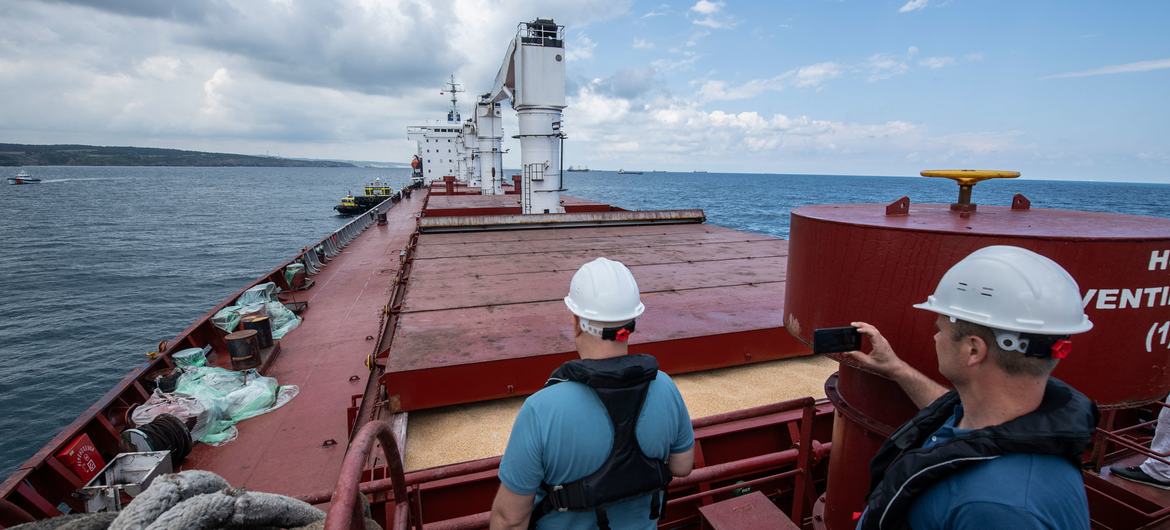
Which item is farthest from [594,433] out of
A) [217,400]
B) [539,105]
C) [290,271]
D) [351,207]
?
[351,207]

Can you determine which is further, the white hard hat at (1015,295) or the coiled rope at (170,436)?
the coiled rope at (170,436)

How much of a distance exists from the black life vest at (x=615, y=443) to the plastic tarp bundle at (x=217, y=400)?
556 centimetres

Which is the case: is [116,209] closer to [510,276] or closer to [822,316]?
[510,276]

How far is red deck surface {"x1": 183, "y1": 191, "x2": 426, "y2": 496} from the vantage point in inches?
206

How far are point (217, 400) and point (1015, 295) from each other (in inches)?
293

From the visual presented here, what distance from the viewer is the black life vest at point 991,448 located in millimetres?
1367

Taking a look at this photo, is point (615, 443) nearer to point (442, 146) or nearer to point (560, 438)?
point (560, 438)

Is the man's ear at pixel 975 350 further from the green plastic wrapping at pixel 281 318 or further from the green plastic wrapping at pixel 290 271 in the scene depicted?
the green plastic wrapping at pixel 290 271

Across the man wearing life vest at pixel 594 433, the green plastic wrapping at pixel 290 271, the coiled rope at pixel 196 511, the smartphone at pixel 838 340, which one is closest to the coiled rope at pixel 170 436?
the coiled rope at pixel 196 511

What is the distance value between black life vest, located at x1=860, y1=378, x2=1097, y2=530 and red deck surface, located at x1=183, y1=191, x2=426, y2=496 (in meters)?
4.87

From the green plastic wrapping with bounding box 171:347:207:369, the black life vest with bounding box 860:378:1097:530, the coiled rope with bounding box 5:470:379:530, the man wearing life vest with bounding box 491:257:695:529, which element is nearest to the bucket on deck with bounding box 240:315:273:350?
the green plastic wrapping with bounding box 171:347:207:369

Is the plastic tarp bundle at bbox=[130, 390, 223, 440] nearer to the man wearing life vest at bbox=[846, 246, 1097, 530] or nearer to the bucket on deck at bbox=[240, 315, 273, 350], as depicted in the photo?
the bucket on deck at bbox=[240, 315, 273, 350]

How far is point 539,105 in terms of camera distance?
15.2 metres

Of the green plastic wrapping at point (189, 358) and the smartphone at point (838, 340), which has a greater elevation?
the smartphone at point (838, 340)
